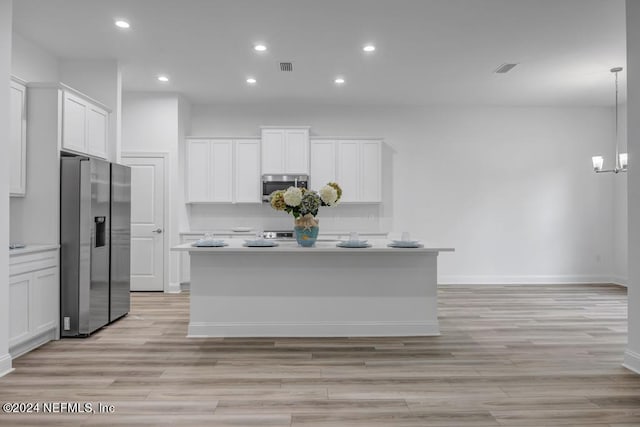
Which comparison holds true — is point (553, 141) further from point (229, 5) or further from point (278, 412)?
point (278, 412)

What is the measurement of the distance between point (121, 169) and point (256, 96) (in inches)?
99.1

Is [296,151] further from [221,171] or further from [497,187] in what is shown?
[497,187]

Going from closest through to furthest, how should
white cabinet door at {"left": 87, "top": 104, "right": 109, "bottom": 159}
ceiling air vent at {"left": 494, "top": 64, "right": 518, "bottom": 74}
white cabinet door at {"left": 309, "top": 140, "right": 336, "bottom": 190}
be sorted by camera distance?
white cabinet door at {"left": 87, "top": 104, "right": 109, "bottom": 159}, ceiling air vent at {"left": 494, "top": 64, "right": 518, "bottom": 74}, white cabinet door at {"left": 309, "top": 140, "right": 336, "bottom": 190}

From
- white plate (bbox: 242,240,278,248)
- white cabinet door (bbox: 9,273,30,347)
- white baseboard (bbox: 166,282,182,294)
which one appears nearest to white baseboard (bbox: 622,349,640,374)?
white plate (bbox: 242,240,278,248)

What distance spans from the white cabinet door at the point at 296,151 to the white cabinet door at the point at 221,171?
87cm

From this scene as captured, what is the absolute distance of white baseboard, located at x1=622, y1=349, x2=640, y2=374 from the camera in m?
3.10

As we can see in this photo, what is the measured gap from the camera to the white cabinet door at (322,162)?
6652mm

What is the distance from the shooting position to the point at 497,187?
7145 millimetres

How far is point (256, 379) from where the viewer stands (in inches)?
118

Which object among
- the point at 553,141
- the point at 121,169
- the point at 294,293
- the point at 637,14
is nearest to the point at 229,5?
Answer: the point at 121,169

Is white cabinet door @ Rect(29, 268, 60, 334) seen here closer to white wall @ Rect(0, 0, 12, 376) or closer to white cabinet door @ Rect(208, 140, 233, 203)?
white wall @ Rect(0, 0, 12, 376)

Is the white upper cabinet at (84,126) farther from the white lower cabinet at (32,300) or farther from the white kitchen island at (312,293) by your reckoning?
the white kitchen island at (312,293)

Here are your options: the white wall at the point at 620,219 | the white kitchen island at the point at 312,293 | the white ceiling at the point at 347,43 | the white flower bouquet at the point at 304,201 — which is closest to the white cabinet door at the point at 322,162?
the white ceiling at the point at 347,43

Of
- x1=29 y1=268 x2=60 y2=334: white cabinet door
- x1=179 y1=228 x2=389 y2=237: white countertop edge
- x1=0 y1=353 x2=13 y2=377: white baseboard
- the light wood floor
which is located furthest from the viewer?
x1=179 y1=228 x2=389 y2=237: white countertop edge
